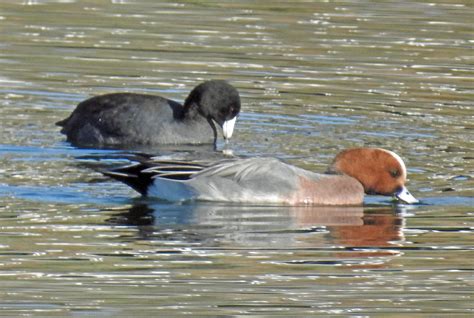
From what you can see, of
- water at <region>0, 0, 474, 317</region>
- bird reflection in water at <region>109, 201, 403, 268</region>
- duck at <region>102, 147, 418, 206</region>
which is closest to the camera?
water at <region>0, 0, 474, 317</region>

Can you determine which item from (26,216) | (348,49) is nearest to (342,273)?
(26,216)

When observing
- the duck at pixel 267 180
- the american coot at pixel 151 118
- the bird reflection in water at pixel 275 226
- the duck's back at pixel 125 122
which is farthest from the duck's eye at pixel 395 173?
the duck's back at pixel 125 122

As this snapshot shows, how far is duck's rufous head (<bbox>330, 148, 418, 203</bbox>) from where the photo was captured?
40.2 ft

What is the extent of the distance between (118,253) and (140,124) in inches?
213

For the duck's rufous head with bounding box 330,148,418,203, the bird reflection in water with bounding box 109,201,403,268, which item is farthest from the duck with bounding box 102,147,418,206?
the bird reflection in water with bounding box 109,201,403,268

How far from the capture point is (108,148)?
15.2 metres

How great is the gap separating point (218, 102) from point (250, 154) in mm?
1157

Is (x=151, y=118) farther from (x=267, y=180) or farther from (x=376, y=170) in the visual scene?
(x=376, y=170)

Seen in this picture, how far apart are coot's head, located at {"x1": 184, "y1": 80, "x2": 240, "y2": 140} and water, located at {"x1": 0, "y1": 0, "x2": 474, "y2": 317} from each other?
24 cm

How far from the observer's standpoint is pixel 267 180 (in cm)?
1210

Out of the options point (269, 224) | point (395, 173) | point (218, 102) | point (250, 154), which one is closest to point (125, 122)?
point (218, 102)

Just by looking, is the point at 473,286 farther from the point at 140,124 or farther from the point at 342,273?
the point at 140,124

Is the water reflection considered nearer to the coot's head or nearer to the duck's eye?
the duck's eye

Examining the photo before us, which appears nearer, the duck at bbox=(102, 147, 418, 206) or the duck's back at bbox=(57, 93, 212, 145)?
the duck at bbox=(102, 147, 418, 206)
